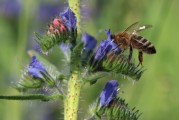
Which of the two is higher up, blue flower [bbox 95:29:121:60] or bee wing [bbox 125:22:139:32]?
bee wing [bbox 125:22:139:32]

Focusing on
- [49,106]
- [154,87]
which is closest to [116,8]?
[154,87]

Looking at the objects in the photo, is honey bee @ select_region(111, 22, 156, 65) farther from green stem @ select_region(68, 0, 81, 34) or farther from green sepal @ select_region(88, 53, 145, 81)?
green stem @ select_region(68, 0, 81, 34)

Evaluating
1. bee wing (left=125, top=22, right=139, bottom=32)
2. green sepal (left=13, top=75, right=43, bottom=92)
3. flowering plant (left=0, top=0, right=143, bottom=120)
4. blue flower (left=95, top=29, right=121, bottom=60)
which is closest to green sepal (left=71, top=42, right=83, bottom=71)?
flowering plant (left=0, top=0, right=143, bottom=120)

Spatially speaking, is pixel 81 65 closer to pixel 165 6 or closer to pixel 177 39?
pixel 165 6

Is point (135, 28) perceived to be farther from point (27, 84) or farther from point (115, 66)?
point (27, 84)

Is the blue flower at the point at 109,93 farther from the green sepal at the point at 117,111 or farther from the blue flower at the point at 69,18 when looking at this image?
the blue flower at the point at 69,18

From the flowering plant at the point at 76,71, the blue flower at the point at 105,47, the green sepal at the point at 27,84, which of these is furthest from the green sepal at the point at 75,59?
the green sepal at the point at 27,84

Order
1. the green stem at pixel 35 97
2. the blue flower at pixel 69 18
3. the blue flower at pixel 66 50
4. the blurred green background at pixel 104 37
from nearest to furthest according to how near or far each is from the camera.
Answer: the green stem at pixel 35 97 → the blue flower at pixel 69 18 → the blue flower at pixel 66 50 → the blurred green background at pixel 104 37
